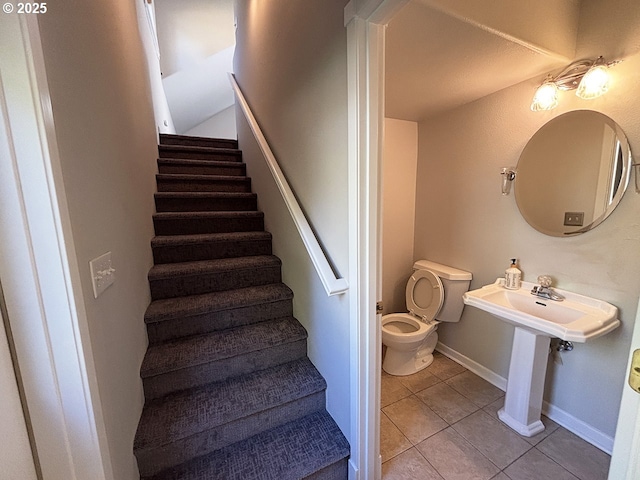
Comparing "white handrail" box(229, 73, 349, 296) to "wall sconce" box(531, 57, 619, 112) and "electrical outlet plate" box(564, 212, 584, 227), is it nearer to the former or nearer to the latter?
"electrical outlet plate" box(564, 212, 584, 227)

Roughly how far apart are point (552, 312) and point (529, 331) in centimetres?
18

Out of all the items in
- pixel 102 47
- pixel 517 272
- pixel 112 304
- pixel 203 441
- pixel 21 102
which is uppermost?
pixel 102 47

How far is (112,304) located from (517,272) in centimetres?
217

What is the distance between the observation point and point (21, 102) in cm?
57

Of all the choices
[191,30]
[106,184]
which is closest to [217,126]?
[191,30]

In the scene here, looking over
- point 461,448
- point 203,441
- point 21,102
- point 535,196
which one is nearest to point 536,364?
point 461,448

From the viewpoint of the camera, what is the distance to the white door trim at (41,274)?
57 centimetres

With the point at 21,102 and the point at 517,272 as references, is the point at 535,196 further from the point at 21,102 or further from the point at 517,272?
the point at 21,102

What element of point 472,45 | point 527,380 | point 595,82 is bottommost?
point 527,380

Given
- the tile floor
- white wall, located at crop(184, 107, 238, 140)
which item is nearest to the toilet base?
the tile floor

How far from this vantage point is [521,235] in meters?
1.73

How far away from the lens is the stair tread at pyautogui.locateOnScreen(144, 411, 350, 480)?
1.14 metres

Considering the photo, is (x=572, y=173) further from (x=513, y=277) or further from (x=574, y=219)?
(x=513, y=277)

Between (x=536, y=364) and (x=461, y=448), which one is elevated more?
(x=536, y=364)
